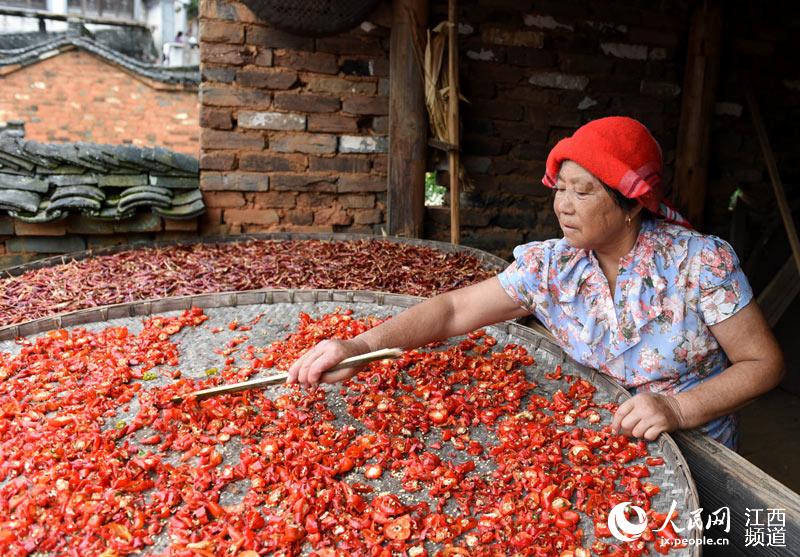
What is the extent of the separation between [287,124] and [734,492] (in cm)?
332

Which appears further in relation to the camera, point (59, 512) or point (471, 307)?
Answer: point (471, 307)

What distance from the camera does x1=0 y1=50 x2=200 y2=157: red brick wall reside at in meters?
10.7

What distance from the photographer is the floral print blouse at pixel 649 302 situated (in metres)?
1.52

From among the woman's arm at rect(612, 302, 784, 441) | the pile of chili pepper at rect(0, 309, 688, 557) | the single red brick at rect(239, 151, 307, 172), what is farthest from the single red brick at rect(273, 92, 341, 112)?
the woman's arm at rect(612, 302, 784, 441)

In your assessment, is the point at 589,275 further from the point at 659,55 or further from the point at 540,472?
the point at 659,55

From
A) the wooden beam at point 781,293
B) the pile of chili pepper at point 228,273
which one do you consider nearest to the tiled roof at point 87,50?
the pile of chili pepper at point 228,273

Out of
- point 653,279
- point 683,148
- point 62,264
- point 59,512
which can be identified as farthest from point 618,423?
point 683,148

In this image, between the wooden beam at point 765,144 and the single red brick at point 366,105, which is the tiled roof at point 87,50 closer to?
the single red brick at point 366,105

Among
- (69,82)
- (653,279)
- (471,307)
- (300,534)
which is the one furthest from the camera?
(69,82)

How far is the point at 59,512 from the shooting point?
45.9 inches

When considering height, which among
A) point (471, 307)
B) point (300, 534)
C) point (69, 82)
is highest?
point (69, 82)

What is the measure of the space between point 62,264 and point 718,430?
9.67ft

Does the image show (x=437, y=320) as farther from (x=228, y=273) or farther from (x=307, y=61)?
(x=307, y=61)

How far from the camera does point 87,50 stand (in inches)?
429
